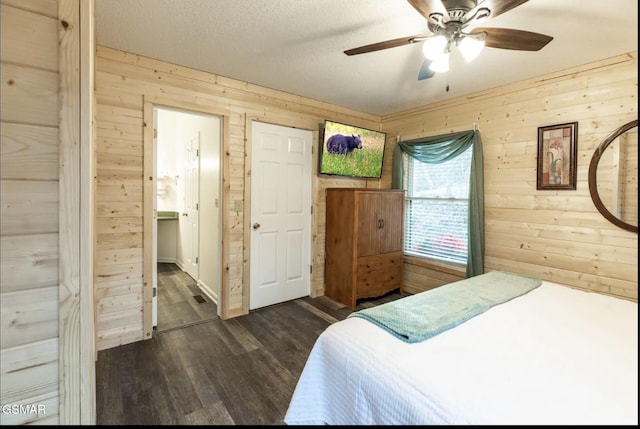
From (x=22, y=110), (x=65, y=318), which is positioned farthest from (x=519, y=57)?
(x=65, y=318)

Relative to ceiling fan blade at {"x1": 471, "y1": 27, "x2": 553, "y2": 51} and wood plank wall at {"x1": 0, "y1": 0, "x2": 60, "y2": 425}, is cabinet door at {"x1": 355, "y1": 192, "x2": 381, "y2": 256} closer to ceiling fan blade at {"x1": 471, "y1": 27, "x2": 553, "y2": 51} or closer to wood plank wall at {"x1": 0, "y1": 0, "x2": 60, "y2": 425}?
ceiling fan blade at {"x1": 471, "y1": 27, "x2": 553, "y2": 51}

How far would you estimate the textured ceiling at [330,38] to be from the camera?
5.30ft

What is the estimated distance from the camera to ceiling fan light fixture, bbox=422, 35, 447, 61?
1.40 metres

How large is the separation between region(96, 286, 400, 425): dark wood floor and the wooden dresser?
0.48m

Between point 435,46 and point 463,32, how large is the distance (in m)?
0.17

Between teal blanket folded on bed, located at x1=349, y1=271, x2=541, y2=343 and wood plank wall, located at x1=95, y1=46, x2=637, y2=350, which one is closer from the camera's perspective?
teal blanket folded on bed, located at x1=349, y1=271, x2=541, y2=343

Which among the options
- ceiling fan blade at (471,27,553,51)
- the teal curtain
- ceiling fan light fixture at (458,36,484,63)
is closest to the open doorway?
ceiling fan light fixture at (458,36,484,63)

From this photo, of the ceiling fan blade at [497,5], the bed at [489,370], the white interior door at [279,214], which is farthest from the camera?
the white interior door at [279,214]

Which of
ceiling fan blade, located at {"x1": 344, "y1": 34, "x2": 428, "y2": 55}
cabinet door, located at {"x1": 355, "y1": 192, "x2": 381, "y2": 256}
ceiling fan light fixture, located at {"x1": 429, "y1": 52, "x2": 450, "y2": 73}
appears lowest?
cabinet door, located at {"x1": 355, "y1": 192, "x2": 381, "y2": 256}

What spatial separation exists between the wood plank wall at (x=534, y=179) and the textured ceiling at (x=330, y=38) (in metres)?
0.16

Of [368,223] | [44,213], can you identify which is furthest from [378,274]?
[44,213]

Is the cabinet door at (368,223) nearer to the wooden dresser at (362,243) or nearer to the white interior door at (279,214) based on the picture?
the wooden dresser at (362,243)

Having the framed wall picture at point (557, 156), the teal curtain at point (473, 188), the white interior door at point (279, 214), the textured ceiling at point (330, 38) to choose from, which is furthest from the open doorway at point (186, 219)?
the framed wall picture at point (557, 156)

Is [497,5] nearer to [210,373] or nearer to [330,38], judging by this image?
[330,38]
